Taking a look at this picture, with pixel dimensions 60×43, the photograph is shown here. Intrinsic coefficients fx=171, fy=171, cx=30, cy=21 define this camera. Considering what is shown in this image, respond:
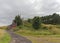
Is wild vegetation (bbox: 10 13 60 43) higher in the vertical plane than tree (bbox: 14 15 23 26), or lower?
lower

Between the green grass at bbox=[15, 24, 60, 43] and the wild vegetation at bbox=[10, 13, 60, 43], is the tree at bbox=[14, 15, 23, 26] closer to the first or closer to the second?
the wild vegetation at bbox=[10, 13, 60, 43]

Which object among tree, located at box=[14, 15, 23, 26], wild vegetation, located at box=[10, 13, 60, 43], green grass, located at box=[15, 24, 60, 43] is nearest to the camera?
green grass, located at box=[15, 24, 60, 43]

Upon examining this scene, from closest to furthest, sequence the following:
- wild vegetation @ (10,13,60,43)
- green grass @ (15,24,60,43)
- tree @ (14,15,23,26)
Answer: green grass @ (15,24,60,43), wild vegetation @ (10,13,60,43), tree @ (14,15,23,26)

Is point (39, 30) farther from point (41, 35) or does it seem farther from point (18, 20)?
point (18, 20)

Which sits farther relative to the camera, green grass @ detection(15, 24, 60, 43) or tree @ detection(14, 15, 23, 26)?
tree @ detection(14, 15, 23, 26)

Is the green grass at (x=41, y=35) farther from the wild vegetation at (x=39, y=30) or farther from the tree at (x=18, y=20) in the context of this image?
the tree at (x=18, y=20)

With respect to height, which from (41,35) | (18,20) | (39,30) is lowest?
(41,35)

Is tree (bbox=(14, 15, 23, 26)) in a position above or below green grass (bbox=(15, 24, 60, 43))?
above

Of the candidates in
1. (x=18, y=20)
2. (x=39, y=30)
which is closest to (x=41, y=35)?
(x=39, y=30)

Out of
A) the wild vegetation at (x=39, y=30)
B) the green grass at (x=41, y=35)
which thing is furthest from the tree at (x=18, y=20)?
the green grass at (x=41, y=35)

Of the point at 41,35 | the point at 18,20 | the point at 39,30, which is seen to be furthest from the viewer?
the point at 18,20

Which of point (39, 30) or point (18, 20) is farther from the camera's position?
point (18, 20)

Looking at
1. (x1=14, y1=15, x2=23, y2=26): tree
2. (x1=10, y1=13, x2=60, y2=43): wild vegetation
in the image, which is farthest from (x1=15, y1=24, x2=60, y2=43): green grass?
(x1=14, y1=15, x2=23, y2=26): tree

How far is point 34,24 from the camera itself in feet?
255
